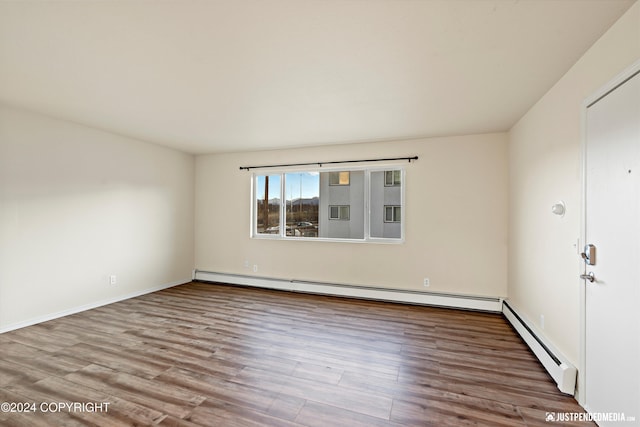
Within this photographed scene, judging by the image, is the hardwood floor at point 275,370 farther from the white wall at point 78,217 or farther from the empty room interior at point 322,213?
the white wall at point 78,217

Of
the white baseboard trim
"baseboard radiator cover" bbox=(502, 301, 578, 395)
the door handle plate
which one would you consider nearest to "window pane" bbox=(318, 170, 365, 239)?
"baseboard radiator cover" bbox=(502, 301, 578, 395)

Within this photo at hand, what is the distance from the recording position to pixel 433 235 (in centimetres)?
417

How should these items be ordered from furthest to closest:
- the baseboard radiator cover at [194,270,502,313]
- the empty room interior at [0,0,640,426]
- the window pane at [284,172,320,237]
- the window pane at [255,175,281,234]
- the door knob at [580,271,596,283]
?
1. the window pane at [255,175,281,234]
2. the window pane at [284,172,320,237]
3. the baseboard radiator cover at [194,270,502,313]
4. the door knob at [580,271,596,283]
5. the empty room interior at [0,0,640,426]

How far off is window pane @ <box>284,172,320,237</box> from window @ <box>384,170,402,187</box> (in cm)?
119

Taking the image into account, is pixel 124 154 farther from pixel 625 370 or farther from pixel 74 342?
pixel 625 370

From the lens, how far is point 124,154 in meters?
4.32

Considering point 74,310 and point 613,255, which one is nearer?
point 613,255

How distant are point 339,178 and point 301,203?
2.89 feet

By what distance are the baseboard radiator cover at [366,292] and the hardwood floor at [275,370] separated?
0.20 metres

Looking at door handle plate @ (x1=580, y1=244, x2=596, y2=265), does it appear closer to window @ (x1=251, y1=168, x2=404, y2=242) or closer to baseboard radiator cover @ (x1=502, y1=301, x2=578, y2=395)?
baseboard radiator cover @ (x1=502, y1=301, x2=578, y2=395)

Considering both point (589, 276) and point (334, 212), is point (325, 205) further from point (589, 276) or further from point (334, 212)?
point (589, 276)

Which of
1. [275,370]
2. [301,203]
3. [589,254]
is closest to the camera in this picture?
[589,254]

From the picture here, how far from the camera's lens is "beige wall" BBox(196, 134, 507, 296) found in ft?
12.8

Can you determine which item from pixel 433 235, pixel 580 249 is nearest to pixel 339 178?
pixel 433 235
